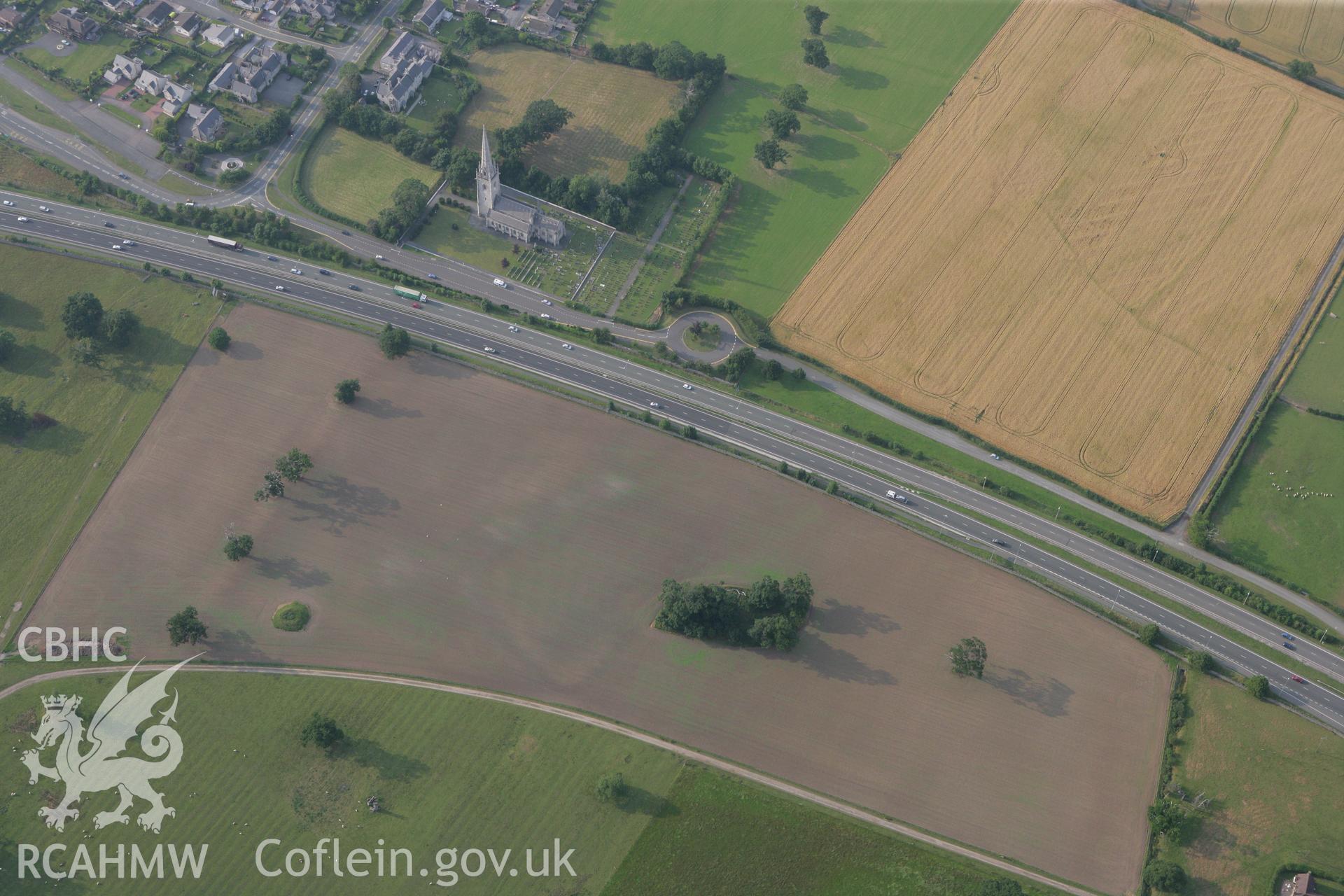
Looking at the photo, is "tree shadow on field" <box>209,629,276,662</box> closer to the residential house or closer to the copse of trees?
the copse of trees

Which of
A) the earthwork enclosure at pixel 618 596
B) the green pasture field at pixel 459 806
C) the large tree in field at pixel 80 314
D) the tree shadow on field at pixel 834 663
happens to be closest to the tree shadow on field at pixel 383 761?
the green pasture field at pixel 459 806

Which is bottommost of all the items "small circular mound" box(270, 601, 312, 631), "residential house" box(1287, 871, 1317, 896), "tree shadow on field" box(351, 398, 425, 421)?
"small circular mound" box(270, 601, 312, 631)

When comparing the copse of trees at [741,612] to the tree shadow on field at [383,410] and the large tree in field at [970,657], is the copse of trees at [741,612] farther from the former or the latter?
the tree shadow on field at [383,410]

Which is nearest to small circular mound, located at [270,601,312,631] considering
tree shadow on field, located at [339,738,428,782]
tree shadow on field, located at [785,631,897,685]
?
tree shadow on field, located at [339,738,428,782]

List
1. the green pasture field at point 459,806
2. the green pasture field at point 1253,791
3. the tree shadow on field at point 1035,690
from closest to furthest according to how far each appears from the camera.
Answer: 1. the green pasture field at point 459,806
2. the green pasture field at point 1253,791
3. the tree shadow on field at point 1035,690

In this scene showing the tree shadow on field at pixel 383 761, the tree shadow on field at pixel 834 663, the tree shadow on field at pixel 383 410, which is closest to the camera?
the tree shadow on field at pixel 383 761

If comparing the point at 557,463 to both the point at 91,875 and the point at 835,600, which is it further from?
the point at 91,875
